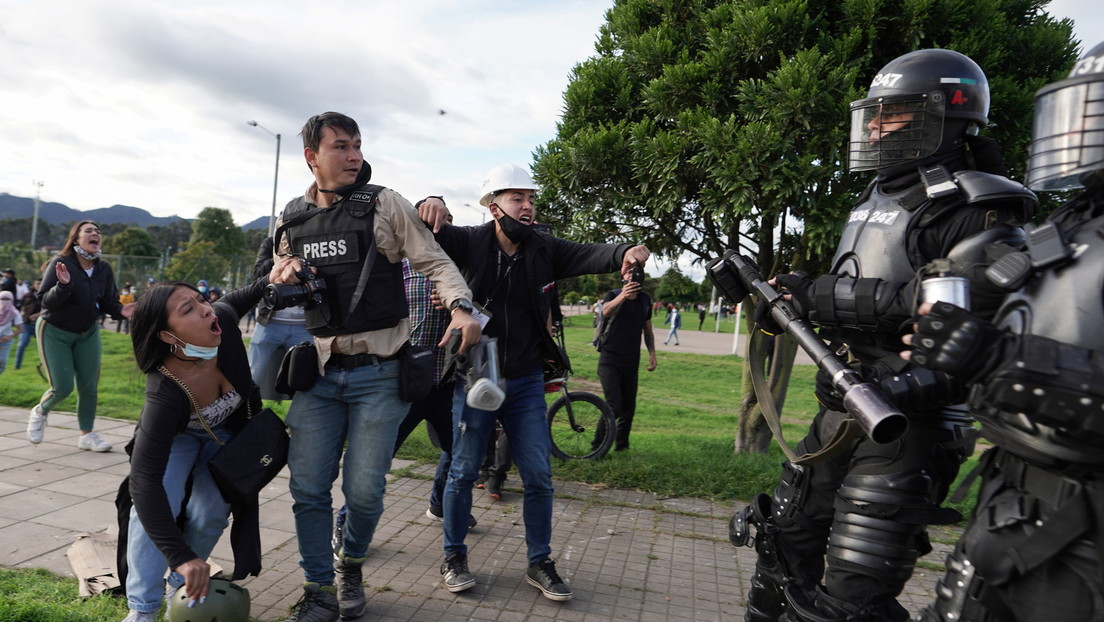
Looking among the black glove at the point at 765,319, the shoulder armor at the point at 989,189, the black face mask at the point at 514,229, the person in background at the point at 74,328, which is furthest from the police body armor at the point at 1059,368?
the person in background at the point at 74,328

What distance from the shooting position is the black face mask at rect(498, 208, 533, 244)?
3887mm

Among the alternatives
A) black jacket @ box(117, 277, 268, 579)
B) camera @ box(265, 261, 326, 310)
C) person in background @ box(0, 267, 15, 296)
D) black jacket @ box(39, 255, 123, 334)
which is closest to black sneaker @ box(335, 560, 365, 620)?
black jacket @ box(117, 277, 268, 579)

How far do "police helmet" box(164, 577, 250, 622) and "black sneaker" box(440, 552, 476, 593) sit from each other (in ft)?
3.35

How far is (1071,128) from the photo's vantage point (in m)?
1.85

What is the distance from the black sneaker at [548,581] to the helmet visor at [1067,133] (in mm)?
2687

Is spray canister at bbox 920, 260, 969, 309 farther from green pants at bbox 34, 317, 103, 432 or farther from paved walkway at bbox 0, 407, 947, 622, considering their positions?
green pants at bbox 34, 317, 103, 432

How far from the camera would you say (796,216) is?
200 inches

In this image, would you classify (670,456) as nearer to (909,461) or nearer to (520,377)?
(520,377)

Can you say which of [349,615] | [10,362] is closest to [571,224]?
[349,615]

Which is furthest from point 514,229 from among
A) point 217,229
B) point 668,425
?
point 217,229

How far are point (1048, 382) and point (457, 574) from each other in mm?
2818

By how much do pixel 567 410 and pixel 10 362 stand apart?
34.0 feet

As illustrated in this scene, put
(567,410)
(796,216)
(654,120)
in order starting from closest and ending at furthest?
(796,216), (654,120), (567,410)

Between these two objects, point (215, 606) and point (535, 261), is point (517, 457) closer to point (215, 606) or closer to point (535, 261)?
point (535, 261)
